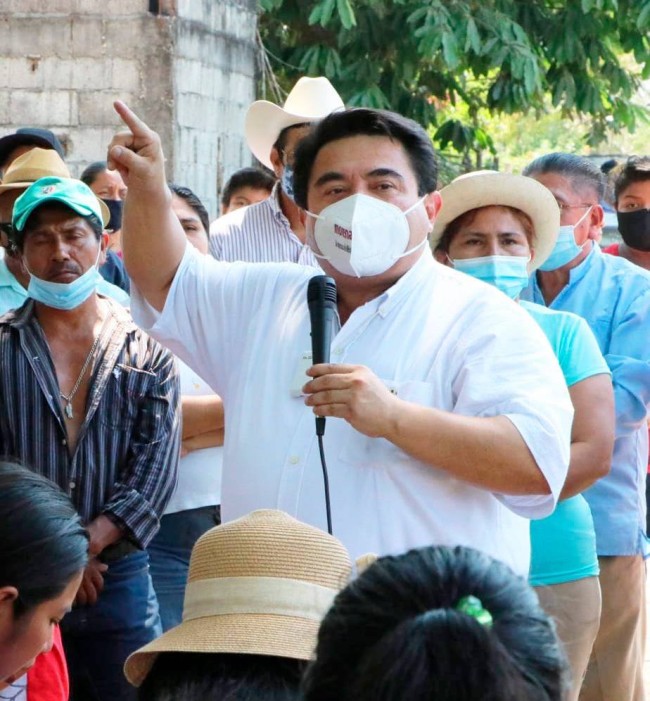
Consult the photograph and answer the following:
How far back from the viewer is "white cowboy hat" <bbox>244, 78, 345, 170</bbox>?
220 inches

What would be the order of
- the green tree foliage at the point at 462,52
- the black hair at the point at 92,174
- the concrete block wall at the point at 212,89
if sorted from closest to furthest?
the black hair at the point at 92,174 → the concrete block wall at the point at 212,89 → the green tree foliage at the point at 462,52

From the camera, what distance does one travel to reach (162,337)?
3.33 metres

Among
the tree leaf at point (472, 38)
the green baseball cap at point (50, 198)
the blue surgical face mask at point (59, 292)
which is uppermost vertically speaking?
the tree leaf at point (472, 38)

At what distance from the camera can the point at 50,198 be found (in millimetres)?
4363

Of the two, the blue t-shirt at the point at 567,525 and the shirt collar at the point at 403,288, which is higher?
the shirt collar at the point at 403,288

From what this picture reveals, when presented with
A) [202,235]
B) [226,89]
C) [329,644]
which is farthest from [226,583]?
[226,89]

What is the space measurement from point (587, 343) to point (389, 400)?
1402 millimetres

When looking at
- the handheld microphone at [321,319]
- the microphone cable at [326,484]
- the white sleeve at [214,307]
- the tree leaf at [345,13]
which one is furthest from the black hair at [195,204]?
the tree leaf at [345,13]

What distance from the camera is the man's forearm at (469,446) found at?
2848 millimetres

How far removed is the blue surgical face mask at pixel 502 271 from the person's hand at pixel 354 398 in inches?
56.2

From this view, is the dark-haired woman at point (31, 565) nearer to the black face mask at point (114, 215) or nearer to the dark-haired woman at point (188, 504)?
the dark-haired woman at point (188, 504)

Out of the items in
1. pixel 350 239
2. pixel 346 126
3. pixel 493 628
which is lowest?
pixel 493 628

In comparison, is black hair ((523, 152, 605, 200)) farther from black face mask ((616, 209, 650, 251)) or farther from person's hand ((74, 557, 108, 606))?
person's hand ((74, 557, 108, 606))

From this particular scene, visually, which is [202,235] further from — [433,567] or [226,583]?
[433,567]
